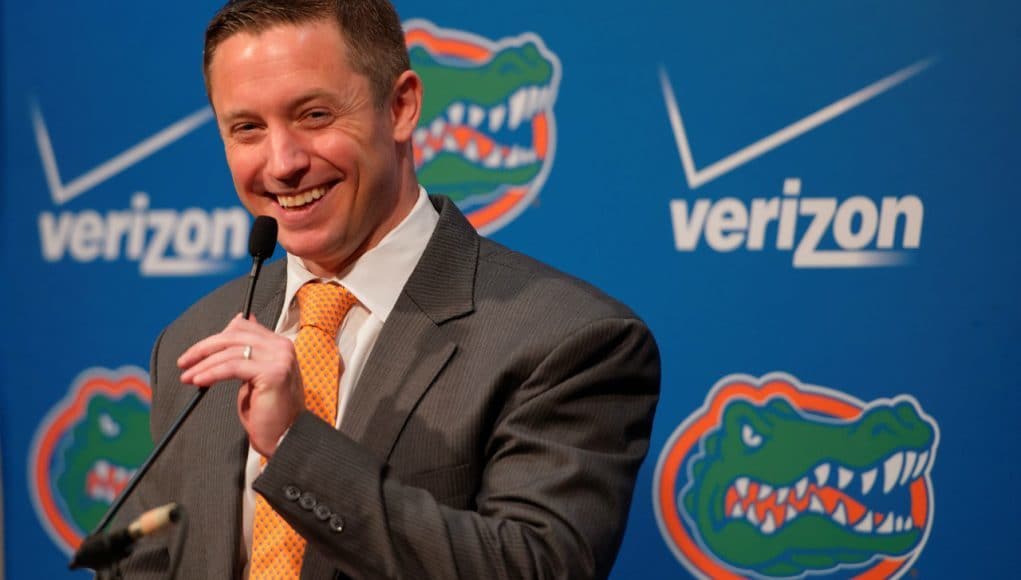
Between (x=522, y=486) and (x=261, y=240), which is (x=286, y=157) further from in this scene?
(x=522, y=486)

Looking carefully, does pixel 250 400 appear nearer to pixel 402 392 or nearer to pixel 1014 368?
pixel 402 392

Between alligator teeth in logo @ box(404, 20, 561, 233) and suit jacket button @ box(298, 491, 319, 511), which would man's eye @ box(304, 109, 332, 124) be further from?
alligator teeth in logo @ box(404, 20, 561, 233)

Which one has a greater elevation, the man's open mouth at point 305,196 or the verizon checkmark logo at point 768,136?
the verizon checkmark logo at point 768,136

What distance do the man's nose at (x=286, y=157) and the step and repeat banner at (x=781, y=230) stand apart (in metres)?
0.85

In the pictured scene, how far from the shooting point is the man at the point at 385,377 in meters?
1.60

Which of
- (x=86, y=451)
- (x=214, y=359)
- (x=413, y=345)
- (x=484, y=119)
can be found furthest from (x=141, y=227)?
(x=214, y=359)

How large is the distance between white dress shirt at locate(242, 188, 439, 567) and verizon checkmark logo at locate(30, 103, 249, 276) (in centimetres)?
93

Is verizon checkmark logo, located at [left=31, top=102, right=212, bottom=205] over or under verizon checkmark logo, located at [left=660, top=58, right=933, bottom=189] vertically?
under

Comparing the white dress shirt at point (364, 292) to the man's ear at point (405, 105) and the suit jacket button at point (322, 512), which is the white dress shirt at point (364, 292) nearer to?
the man's ear at point (405, 105)

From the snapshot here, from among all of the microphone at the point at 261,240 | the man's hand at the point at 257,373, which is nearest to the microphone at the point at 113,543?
the man's hand at the point at 257,373

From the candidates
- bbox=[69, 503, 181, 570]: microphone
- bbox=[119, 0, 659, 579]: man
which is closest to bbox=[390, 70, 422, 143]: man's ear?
bbox=[119, 0, 659, 579]: man

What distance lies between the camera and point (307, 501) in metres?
1.57

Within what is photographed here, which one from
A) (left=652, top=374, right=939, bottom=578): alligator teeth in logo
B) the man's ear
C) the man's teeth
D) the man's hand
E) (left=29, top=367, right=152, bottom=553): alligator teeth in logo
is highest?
the man's ear

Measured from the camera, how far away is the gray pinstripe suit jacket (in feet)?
5.20
